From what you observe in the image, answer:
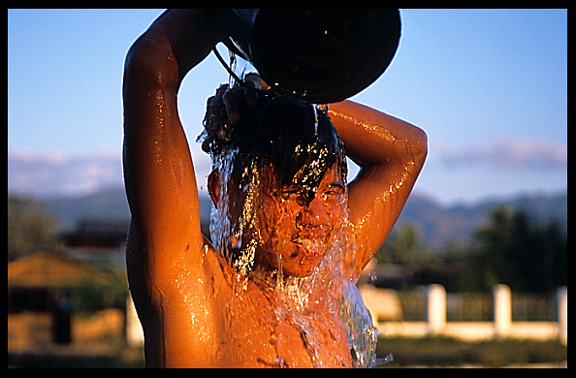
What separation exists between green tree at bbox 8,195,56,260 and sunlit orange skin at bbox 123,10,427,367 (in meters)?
63.2

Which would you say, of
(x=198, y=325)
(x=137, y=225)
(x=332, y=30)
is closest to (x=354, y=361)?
Result: (x=198, y=325)

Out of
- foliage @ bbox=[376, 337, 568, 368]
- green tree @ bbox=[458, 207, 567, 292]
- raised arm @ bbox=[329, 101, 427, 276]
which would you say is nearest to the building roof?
foliage @ bbox=[376, 337, 568, 368]

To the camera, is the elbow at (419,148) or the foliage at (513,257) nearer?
the elbow at (419,148)

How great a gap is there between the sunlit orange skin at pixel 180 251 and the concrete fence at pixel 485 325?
16.2 m

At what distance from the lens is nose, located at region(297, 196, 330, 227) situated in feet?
5.70

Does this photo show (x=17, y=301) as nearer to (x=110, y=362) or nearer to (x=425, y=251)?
(x=110, y=362)

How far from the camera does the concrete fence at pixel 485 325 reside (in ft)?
57.9

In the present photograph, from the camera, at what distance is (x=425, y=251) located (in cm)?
4275

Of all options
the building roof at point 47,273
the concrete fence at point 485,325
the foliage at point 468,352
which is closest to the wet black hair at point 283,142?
the foliage at point 468,352

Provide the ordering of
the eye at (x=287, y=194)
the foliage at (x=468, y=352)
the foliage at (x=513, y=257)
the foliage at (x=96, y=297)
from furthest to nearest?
the foliage at (x=513, y=257), the foliage at (x=96, y=297), the foliage at (x=468, y=352), the eye at (x=287, y=194)

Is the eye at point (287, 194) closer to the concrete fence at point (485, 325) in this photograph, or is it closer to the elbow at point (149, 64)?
the elbow at point (149, 64)

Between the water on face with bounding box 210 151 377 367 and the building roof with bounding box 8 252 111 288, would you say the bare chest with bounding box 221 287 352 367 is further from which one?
the building roof with bounding box 8 252 111 288

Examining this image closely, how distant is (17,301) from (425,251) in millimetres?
26194

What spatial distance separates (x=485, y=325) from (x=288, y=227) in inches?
681
